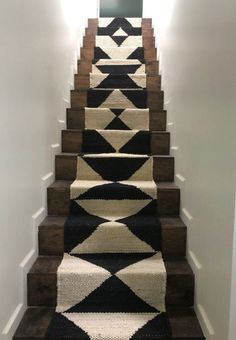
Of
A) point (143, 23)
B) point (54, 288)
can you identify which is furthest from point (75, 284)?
point (143, 23)

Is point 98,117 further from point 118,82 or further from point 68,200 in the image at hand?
point 68,200

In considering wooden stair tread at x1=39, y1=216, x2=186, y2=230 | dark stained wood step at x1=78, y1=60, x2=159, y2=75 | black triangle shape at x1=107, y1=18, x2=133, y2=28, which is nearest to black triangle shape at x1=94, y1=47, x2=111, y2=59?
dark stained wood step at x1=78, y1=60, x2=159, y2=75

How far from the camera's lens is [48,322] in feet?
4.60

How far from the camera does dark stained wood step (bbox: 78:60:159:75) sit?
2980 millimetres

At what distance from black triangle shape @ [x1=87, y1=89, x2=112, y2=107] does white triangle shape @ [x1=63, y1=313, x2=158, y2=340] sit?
1645 mm

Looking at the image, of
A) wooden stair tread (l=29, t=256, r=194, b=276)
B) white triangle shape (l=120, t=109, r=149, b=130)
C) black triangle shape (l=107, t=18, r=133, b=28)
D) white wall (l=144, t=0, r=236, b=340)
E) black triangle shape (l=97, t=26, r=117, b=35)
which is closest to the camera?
white wall (l=144, t=0, r=236, b=340)

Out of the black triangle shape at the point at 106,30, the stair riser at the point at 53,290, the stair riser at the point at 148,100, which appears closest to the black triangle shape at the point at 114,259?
the stair riser at the point at 53,290

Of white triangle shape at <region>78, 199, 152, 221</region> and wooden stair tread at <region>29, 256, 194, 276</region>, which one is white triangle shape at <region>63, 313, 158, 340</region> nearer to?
wooden stair tread at <region>29, 256, 194, 276</region>

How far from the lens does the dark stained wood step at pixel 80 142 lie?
2.28 m

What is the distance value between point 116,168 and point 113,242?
1.79 feet

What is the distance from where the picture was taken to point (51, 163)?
6.65ft

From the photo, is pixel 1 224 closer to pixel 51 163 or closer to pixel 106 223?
pixel 106 223

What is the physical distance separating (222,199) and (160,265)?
0.62 meters

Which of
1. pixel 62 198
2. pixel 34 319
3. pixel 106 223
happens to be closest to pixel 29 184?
pixel 62 198
